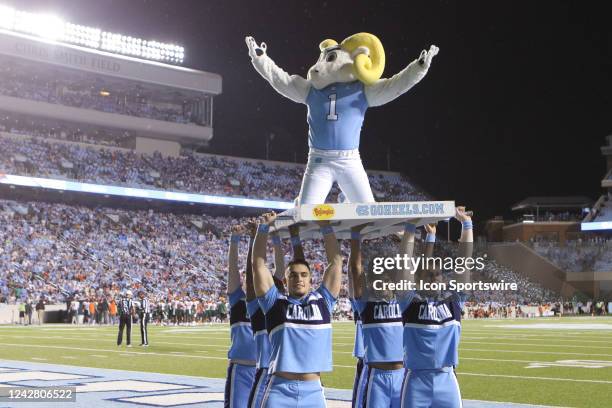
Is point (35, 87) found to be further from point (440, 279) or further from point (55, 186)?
point (440, 279)

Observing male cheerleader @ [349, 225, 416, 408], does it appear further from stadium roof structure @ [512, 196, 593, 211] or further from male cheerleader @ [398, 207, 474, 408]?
stadium roof structure @ [512, 196, 593, 211]

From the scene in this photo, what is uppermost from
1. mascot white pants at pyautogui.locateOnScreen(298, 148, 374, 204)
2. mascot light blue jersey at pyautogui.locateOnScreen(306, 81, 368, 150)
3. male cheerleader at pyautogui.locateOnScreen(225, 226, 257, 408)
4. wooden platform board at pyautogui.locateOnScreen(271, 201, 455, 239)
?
mascot light blue jersey at pyautogui.locateOnScreen(306, 81, 368, 150)

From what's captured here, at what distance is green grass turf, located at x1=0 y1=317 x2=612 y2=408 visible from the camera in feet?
35.8

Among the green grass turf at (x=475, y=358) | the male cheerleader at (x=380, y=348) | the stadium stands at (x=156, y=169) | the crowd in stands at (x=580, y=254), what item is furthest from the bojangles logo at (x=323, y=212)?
the crowd in stands at (x=580, y=254)

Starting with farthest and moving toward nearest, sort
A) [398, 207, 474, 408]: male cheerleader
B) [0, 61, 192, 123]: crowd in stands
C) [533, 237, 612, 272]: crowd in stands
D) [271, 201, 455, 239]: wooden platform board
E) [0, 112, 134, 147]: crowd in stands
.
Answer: [533, 237, 612, 272]: crowd in stands < [0, 112, 134, 147]: crowd in stands < [0, 61, 192, 123]: crowd in stands < [398, 207, 474, 408]: male cheerleader < [271, 201, 455, 239]: wooden platform board

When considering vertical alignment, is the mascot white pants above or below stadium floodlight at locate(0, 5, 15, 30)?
below

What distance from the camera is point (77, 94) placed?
165 ft

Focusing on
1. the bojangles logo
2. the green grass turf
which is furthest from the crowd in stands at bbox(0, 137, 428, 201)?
the bojangles logo

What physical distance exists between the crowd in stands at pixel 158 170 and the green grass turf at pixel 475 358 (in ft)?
69.3

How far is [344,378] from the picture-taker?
41.2 feet

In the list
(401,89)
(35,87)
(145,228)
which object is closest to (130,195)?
(145,228)

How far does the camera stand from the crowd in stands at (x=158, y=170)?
44.9 meters

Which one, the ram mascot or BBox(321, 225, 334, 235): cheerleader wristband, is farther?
the ram mascot

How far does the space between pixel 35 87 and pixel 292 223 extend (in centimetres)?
4698
